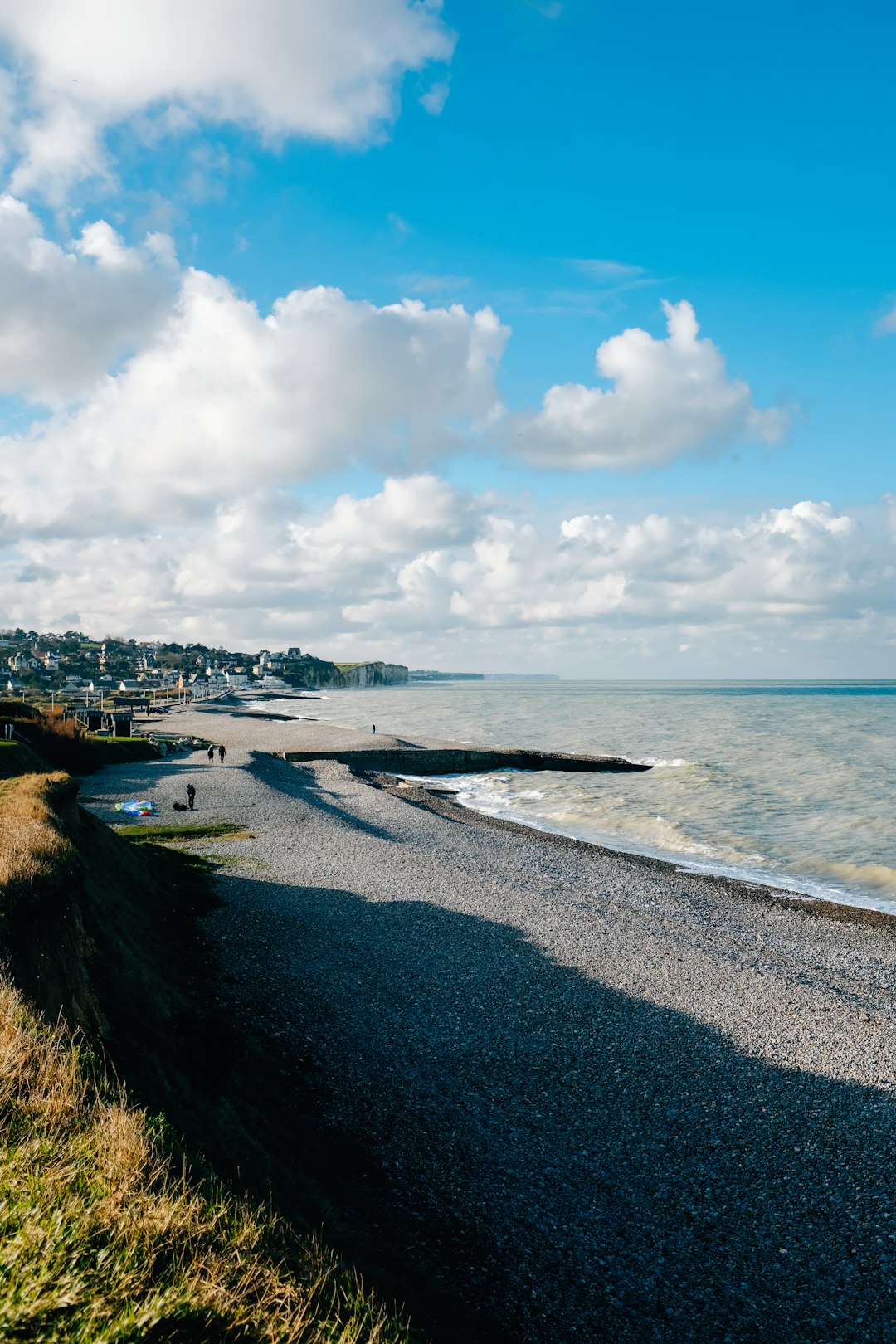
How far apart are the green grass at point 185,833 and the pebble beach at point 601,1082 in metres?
4.46

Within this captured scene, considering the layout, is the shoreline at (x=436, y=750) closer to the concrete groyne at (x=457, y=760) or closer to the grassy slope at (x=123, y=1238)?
the concrete groyne at (x=457, y=760)

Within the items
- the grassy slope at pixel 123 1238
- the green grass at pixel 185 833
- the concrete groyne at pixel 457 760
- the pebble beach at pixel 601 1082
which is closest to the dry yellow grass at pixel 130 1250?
the grassy slope at pixel 123 1238

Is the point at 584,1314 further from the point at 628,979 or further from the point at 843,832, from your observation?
the point at 843,832

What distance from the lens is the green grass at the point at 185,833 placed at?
28.1m

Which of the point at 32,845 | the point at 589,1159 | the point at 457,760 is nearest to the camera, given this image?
the point at 589,1159

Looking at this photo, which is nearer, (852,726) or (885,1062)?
(885,1062)

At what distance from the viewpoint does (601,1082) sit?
11.9 meters

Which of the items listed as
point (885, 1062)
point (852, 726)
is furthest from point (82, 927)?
point (852, 726)

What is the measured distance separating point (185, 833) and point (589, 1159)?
23.4 metres

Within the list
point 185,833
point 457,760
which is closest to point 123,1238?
point 185,833

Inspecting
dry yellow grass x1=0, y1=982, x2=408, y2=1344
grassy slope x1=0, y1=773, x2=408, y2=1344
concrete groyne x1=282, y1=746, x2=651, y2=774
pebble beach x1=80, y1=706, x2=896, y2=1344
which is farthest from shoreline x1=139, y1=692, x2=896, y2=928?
dry yellow grass x1=0, y1=982, x2=408, y2=1344

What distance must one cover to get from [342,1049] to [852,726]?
11030 cm

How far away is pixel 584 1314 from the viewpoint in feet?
24.9

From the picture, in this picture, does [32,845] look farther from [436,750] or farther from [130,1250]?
[436,750]
